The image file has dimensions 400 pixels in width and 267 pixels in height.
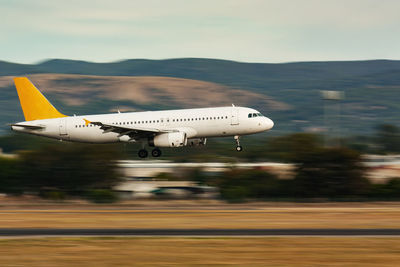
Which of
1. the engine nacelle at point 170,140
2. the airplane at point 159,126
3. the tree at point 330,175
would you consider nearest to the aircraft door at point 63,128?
the airplane at point 159,126

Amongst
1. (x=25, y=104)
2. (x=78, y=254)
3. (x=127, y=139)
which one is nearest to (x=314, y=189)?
(x=127, y=139)

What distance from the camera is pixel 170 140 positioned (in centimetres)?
6106

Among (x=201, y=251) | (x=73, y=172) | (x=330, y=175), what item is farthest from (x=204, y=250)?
(x=73, y=172)

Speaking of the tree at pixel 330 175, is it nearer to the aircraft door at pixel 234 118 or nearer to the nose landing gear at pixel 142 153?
the aircraft door at pixel 234 118

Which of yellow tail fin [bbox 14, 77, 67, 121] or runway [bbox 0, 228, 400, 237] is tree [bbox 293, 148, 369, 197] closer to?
yellow tail fin [bbox 14, 77, 67, 121]

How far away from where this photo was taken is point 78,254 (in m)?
30.8

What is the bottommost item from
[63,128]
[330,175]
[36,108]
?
[330,175]

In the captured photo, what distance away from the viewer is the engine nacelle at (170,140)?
60.8 metres

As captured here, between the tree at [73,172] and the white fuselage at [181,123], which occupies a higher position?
the white fuselage at [181,123]

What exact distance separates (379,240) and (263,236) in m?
6.78

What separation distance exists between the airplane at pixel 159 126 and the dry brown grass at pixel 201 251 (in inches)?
1040

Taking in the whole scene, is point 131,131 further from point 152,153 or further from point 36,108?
point 36,108

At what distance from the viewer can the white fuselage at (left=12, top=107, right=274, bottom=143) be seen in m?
61.2

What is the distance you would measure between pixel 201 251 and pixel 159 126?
106 feet
